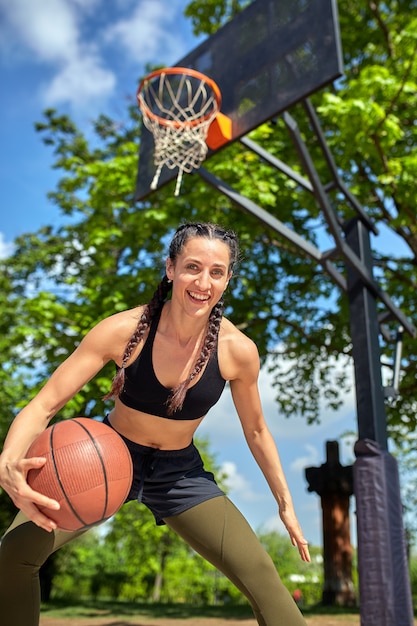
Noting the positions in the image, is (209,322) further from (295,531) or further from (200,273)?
(295,531)

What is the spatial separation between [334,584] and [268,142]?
28.9 feet

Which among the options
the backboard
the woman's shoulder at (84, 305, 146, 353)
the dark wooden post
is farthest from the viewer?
the dark wooden post

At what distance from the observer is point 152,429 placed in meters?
3.25

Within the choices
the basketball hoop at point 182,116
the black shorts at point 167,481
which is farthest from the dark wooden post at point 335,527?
the black shorts at point 167,481

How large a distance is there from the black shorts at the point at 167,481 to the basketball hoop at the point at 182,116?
4.74 m

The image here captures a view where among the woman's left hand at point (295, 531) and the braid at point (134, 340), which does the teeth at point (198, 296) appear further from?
the woman's left hand at point (295, 531)

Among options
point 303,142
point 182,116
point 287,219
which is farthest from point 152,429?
point 287,219

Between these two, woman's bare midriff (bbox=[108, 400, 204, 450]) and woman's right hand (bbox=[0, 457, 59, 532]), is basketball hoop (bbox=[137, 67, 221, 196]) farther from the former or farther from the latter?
woman's right hand (bbox=[0, 457, 59, 532])

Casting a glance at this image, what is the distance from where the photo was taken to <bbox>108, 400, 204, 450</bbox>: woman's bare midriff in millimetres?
3240

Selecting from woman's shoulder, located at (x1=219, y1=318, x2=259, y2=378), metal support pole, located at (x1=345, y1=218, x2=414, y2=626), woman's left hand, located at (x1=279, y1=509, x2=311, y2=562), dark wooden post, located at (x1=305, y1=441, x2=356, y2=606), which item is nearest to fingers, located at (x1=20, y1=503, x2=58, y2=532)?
woman's shoulder, located at (x1=219, y1=318, x2=259, y2=378)

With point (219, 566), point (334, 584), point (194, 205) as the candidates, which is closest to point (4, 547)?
point (219, 566)

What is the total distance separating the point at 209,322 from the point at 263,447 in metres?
0.72

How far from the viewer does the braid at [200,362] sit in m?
3.14

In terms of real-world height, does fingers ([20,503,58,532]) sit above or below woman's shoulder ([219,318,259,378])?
below
